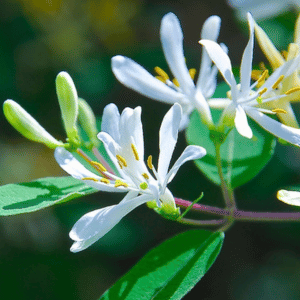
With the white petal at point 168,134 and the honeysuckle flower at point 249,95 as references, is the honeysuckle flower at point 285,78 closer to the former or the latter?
the honeysuckle flower at point 249,95

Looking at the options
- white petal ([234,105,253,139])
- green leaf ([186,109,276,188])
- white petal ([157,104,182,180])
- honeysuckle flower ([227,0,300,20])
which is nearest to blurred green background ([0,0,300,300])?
honeysuckle flower ([227,0,300,20])

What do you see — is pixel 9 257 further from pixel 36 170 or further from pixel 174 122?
pixel 174 122

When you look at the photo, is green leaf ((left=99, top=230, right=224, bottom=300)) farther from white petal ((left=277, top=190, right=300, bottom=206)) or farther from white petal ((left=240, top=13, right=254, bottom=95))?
white petal ((left=240, top=13, right=254, bottom=95))

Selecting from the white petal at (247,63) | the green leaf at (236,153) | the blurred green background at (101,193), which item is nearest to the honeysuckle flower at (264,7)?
the blurred green background at (101,193)

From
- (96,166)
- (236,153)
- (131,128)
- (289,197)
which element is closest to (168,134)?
(131,128)

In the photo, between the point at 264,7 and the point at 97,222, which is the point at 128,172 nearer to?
the point at 97,222

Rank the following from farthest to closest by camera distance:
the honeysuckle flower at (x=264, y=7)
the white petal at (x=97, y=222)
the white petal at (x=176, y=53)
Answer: the honeysuckle flower at (x=264, y=7), the white petal at (x=176, y=53), the white petal at (x=97, y=222)
